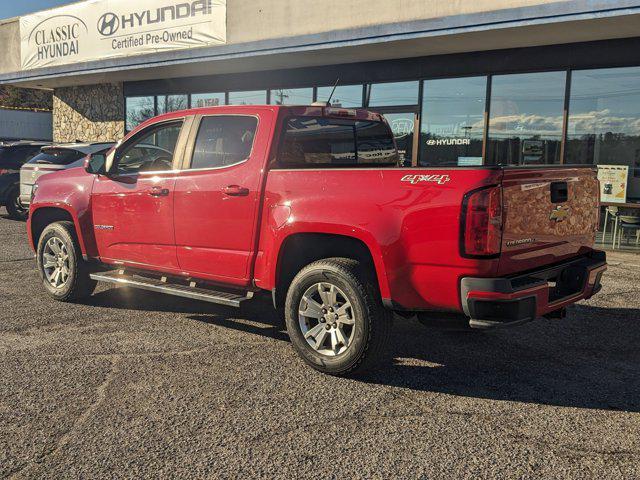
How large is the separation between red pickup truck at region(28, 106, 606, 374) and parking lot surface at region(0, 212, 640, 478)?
442mm

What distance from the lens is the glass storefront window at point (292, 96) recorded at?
45.3 ft

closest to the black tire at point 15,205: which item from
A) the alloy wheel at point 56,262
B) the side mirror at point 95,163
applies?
the alloy wheel at point 56,262

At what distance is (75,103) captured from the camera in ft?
63.1

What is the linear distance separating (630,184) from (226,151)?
8.09 m

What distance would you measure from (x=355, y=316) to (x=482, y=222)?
3.68 feet

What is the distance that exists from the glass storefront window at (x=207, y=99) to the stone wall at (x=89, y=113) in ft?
9.84

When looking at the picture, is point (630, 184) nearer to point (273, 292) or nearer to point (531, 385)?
point (531, 385)

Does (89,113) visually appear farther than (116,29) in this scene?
Yes

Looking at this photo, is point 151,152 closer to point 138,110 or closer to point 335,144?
point 335,144

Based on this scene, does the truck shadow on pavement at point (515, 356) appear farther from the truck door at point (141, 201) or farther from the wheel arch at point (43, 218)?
the wheel arch at point (43, 218)

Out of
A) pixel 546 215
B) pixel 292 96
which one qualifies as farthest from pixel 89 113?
pixel 546 215

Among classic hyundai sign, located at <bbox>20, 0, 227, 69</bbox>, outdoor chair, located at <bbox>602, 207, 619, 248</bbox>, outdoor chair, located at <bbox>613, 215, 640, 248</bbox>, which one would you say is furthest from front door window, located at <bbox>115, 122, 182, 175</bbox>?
outdoor chair, located at <bbox>613, 215, 640, 248</bbox>

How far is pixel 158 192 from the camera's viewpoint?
17.6 ft

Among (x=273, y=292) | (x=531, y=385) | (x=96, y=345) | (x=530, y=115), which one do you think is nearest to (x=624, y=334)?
(x=531, y=385)
